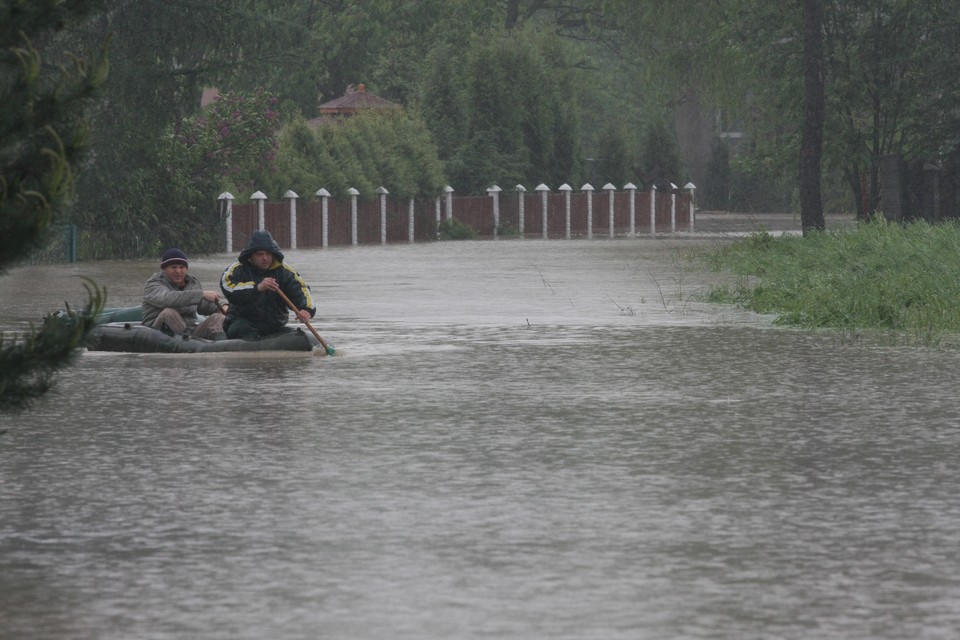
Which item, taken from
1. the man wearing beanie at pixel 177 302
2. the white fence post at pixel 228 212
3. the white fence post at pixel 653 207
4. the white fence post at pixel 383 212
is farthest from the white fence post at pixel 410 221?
the man wearing beanie at pixel 177 302

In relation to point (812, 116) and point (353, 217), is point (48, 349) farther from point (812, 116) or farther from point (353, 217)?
point (353, 217)

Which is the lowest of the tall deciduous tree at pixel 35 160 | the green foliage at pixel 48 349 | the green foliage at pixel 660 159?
the green foliage at pixel 48 349

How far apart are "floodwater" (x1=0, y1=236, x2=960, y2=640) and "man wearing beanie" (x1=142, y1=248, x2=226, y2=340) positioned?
0.64 m

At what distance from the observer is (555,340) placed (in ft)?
64.8

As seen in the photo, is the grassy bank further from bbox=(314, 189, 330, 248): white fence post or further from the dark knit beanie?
bbox=(314, 189, 330, 248): white fence post

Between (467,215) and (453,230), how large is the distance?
2.44 metres

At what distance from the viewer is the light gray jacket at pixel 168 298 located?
18125 mm

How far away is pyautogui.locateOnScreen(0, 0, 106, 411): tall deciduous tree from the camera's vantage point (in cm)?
790

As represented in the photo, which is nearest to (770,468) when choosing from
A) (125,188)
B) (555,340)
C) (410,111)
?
(555,340)

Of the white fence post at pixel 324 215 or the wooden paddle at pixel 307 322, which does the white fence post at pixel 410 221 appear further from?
the wooden paddle at pixel 307 322

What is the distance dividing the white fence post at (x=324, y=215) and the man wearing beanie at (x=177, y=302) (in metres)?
34.3

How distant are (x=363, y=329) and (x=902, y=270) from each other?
24.8ft

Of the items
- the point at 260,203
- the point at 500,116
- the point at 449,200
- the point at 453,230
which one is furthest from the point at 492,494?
the point at 500,116

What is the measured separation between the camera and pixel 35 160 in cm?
818
